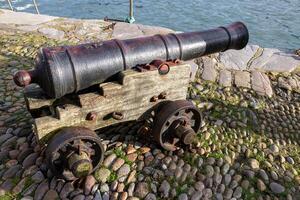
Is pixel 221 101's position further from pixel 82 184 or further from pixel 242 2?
pixel 242 2

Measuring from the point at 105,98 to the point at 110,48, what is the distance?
1.88 feet

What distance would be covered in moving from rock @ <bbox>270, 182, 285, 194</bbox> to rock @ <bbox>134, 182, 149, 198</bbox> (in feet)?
4.98

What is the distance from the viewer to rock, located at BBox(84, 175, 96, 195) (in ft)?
12.8

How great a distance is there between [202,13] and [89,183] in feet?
49.5

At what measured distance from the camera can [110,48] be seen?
4.02 meters

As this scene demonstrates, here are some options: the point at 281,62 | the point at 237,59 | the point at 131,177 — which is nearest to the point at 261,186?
the point at 131,177

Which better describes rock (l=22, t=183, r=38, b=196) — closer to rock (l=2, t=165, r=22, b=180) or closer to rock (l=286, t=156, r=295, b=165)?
rock (l=2, t=165, r=22, b=180)

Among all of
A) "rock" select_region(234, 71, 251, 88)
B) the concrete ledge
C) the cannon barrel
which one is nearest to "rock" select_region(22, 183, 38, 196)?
the cannon barrel

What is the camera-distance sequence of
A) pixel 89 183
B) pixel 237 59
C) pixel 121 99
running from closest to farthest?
pixel 89 183 → pixel 121 99 → pixel 237 59

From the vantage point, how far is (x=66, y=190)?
3.87 metres

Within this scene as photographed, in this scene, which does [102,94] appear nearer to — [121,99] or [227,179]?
[121,99]

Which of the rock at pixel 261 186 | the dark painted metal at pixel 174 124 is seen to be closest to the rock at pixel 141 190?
the dark painted metal at pixel 174 124

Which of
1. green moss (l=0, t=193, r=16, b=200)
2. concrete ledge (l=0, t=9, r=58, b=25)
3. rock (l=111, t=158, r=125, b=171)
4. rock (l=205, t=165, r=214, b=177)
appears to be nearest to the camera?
green moss (l=0, t=193, r=16, b=200)

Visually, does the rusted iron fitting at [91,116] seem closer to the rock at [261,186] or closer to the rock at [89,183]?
the rock at [89,183]
